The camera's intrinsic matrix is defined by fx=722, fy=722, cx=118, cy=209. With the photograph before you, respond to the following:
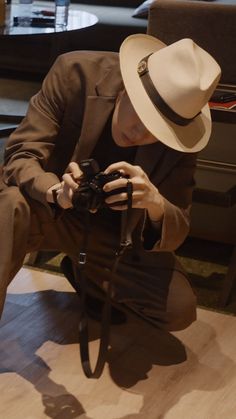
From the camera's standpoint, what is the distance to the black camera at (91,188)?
1616mm

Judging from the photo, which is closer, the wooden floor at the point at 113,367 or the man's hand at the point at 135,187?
the man's hand at the point at 135,187

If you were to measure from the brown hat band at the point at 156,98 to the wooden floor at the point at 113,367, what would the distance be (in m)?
0.71

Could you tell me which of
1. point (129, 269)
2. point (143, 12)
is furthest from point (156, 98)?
point (143, 12)

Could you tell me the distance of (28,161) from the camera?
1865 mm

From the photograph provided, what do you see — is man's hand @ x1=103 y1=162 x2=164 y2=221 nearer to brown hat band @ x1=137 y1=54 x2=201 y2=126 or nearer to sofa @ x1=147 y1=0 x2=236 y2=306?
brown hat band @ x1=137 y1=54 x2=201 y2=126

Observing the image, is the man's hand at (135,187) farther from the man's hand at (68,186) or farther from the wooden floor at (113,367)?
the wooden floor at (113,367)

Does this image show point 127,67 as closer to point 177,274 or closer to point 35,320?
point 177,274

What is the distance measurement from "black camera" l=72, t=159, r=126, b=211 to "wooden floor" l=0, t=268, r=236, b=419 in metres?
0.53

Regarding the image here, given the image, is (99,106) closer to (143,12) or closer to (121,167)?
(121,167)

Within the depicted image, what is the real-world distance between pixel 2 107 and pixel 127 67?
5.69 ft

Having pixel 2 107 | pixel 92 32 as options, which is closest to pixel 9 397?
pixel 2 107

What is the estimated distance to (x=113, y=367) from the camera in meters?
1.99

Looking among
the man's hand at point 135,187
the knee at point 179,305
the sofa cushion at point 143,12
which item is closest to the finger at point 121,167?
the man's hand at point 135,187

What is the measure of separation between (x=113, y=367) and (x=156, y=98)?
768 mm
